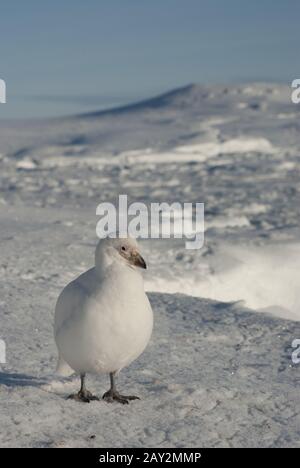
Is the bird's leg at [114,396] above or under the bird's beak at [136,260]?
under

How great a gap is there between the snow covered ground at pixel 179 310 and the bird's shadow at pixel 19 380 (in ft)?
0.03

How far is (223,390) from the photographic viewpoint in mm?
3859

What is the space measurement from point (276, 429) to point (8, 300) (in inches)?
106

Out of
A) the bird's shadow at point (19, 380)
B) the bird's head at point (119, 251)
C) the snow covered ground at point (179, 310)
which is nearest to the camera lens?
the snow covered ground at point (179, 310)

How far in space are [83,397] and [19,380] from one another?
460mm

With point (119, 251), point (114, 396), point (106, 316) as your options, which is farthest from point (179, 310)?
point (106, 316)

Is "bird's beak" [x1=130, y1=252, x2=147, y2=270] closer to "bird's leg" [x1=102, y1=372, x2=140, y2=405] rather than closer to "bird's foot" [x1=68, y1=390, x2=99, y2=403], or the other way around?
"bird's leg" [x1=102, y1=372, x2=140, y2=405]

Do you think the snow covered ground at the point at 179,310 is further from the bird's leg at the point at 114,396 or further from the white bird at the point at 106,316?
the white bird at the point at 106,316

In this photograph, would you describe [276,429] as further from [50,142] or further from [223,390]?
[50,142]

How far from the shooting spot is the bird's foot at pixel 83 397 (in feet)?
11.8

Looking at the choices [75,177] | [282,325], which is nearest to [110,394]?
[282,325]

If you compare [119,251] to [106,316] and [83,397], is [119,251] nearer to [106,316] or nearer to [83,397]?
[106,316]

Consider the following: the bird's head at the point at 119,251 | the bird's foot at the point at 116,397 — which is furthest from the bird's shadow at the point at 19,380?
the bird's head at the point at 119,251

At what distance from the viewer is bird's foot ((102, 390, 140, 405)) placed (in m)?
3.59
